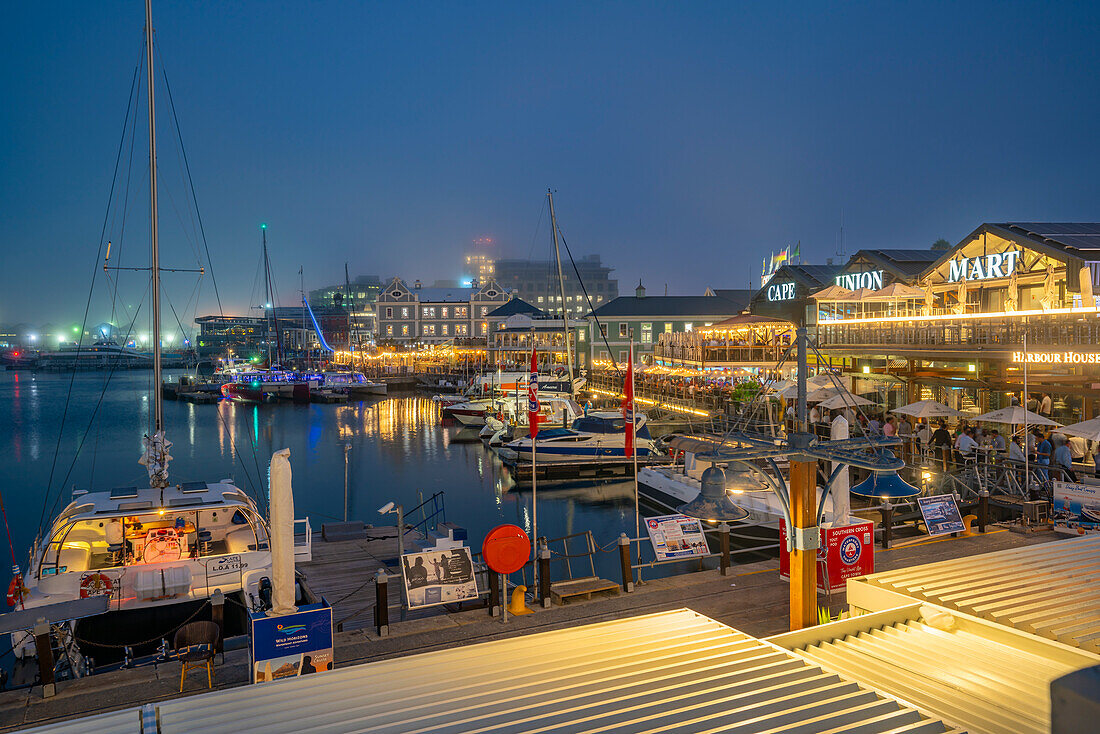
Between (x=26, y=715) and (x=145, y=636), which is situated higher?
(x=26, y=715)

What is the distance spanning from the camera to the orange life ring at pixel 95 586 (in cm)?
1212

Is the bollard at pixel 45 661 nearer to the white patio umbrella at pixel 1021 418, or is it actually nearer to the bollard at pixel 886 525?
the bollard at pixel 886 525

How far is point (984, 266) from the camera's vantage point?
91.4ft

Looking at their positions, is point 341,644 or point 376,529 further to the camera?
point 376,529

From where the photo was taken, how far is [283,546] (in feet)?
34.4

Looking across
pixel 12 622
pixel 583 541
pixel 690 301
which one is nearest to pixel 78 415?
pixel 690 301

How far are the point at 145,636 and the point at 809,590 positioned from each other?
1215 cm

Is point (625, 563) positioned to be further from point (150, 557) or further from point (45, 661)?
point (150, 557)

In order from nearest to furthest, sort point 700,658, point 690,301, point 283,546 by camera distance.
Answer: point 700,658 < point 283,546 < point 690,301

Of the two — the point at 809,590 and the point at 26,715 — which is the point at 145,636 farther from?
the point at 809,590

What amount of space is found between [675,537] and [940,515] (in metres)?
6.82

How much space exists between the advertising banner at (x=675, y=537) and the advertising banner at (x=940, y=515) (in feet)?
18.3

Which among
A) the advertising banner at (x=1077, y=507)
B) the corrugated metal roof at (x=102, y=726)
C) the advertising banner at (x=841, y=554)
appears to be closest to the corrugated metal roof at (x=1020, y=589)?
the advertising banner at (x=841, y=554)

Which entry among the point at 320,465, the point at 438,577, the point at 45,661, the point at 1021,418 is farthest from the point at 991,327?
the point at 320,465
